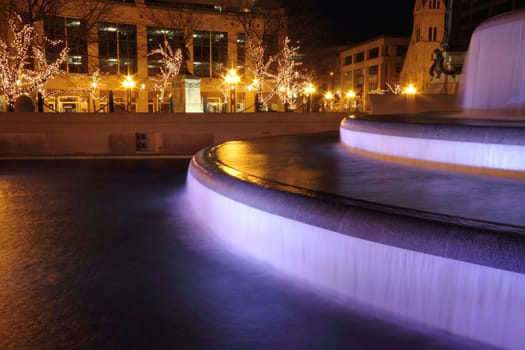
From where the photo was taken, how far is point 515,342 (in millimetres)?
3330

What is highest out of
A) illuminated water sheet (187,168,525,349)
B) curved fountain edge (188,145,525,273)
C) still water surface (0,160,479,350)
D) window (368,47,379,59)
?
window (368,47,379,59)

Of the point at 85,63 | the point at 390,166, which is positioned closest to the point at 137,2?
the point at 85,63

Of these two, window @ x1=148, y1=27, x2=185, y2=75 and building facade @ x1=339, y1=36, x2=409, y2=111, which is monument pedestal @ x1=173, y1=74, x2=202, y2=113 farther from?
building facade @ x1=339, y1=36, x2=409, y2=111

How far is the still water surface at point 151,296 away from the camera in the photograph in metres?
3.54

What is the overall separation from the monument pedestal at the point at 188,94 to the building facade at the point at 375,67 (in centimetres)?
5692

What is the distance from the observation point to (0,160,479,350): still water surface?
354cm

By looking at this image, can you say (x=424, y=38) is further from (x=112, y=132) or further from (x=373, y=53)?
(x=112, y=132)

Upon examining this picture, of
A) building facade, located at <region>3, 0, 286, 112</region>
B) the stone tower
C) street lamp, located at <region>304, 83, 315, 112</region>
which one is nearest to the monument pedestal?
street lamp, located at <region>304, 83, 315, 112</region>

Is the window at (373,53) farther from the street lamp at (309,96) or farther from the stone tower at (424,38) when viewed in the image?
the street lamp at (309,96)

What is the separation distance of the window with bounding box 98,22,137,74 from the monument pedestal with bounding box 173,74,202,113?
22.5 m

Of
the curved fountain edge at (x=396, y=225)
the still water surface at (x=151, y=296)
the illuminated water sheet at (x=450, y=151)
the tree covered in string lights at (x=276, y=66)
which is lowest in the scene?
the still water surface at (x=151, y=296)

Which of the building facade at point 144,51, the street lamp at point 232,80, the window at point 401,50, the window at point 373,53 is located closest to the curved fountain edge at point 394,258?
the street lamp at point 232,80

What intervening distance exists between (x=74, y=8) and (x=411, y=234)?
4146 centimetres

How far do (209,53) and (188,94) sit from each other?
2586 centimetres
